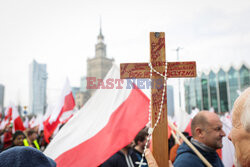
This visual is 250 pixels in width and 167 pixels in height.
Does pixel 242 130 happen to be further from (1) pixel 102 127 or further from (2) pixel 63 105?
(2) pixel 63 105

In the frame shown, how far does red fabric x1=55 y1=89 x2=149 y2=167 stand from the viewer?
235 cm

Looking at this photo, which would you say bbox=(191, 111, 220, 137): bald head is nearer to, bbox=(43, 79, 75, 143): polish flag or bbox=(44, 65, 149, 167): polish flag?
bbox=(44, 65, 149, 167): polish flag

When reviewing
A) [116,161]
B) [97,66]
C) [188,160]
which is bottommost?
[116,161]

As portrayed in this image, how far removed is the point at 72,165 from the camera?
233 cm

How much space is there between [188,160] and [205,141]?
35cm

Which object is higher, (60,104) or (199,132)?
(60,104)

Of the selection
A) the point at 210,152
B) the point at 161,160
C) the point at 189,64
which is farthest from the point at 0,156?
the point at 210,152

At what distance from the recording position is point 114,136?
2518 mm

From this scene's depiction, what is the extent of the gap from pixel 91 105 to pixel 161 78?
1.11m

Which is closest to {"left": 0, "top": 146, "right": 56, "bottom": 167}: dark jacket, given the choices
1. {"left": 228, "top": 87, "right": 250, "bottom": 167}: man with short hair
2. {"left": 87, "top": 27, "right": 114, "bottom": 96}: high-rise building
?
{"left": 228, "top": 87, "right": 250, "bottom": 167}: man with short hair

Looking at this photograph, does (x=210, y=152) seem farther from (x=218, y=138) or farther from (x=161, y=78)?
(x=161, y=78)

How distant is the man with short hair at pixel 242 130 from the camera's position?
1029mm

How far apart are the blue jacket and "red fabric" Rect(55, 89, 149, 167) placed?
564 mm

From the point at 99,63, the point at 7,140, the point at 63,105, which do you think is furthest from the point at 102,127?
the point at 99,63
